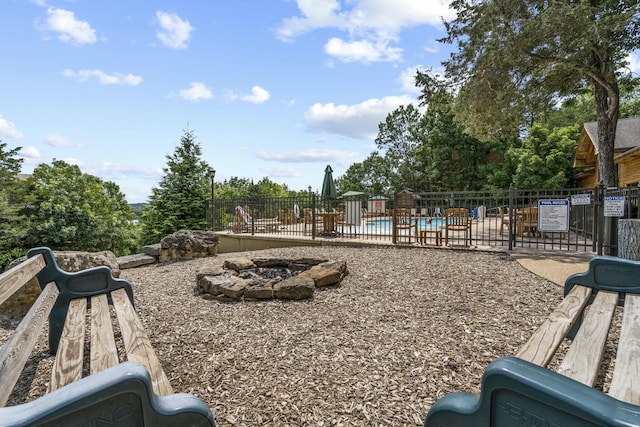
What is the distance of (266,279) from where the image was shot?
15.6ft

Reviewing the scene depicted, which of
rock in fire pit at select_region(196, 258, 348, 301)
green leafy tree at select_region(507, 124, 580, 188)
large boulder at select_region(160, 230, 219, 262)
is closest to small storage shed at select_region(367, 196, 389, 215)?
rock in fire pit at select_region(196, 258, 348, 301)

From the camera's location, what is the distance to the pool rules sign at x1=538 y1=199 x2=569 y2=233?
7.41 meters

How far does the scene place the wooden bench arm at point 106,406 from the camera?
796 mm

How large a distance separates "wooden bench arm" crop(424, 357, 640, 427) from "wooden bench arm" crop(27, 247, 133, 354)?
3214 millimetres

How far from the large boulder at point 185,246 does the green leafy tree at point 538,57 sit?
9.50m

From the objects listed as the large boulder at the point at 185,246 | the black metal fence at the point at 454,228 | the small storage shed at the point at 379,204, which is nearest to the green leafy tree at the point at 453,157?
the small storage shed at the point at 379,204

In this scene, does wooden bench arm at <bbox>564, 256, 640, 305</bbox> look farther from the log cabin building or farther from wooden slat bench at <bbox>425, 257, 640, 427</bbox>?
the log cabin building

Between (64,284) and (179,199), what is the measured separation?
12.0 meters

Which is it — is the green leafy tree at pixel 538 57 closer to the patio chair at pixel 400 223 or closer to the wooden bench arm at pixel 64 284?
the patio chair at pixel 400 223

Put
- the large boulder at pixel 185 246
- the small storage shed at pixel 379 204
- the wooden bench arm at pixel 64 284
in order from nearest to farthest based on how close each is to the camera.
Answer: the wooden bench arm at pixel 64 284 < the large boulder at pixel 185 246 < the small storage shed at pixel 379 204

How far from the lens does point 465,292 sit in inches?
179

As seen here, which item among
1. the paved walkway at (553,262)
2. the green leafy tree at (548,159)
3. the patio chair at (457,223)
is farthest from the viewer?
the green leafy tree at (548,159)

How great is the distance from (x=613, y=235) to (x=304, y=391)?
28.0ft

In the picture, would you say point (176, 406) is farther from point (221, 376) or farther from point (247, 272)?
point (247, 272)
